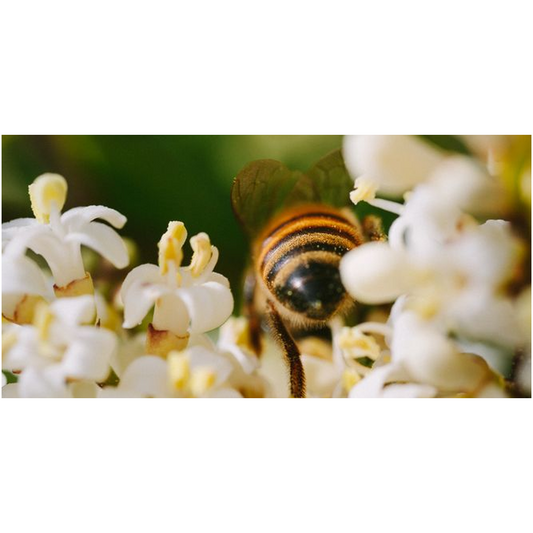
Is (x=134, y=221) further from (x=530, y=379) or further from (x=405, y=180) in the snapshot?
(x=530, y=379)

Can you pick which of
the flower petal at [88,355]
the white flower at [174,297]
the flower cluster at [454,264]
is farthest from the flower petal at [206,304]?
the flower cluster at [454,264]

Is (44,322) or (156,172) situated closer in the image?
(44,322)

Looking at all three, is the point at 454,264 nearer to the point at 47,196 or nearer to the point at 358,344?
the point at 358,344

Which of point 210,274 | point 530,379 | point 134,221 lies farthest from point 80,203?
point 530,379

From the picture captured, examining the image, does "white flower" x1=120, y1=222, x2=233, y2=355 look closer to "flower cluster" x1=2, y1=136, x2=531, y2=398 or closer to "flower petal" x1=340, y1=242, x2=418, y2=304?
"flower cluster" x1=2, y1=136, x2=531, y2=398

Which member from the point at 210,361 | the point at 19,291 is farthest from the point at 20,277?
the point at 210,361
